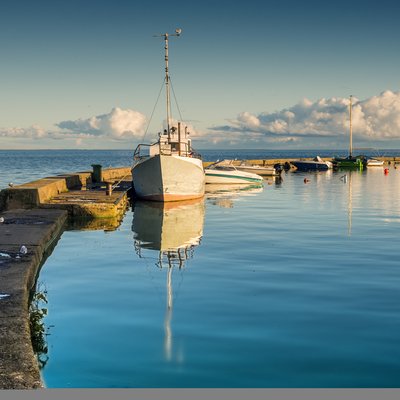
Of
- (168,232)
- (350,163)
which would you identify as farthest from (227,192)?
(350,163)

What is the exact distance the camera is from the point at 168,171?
3100 centimetres

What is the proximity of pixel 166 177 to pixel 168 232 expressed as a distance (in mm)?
9265

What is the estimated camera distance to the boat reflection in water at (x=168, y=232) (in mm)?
15709

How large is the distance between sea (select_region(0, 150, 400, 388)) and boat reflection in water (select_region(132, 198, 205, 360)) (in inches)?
2.8

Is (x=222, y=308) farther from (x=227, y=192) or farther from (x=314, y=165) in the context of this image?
(x=314, y=165)

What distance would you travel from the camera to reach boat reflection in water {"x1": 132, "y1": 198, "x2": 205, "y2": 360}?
1571 centimetres

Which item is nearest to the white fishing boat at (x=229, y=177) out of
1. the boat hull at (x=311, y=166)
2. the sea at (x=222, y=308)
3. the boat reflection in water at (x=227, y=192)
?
the boat reflection in water at (x=227, y=192)

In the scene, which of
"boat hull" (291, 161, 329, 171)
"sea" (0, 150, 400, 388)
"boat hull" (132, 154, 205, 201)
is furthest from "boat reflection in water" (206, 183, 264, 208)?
"boat hull" (291, 161, 329, 171)

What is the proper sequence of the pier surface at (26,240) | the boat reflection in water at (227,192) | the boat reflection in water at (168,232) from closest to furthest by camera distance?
the pier surface at (26,240) < the boat reflection in water at (168,232) < the boat reflection in water at (227,192)

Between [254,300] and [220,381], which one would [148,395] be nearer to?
[220,381]

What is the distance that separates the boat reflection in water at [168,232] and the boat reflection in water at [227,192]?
6.44ft

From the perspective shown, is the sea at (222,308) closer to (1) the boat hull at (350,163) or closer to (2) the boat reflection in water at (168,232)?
(2) the boat reflection in water at (168,232)

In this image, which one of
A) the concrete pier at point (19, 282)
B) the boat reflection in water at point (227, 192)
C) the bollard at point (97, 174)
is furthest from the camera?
the bollard at point (97, 174)

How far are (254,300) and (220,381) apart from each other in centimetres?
433
